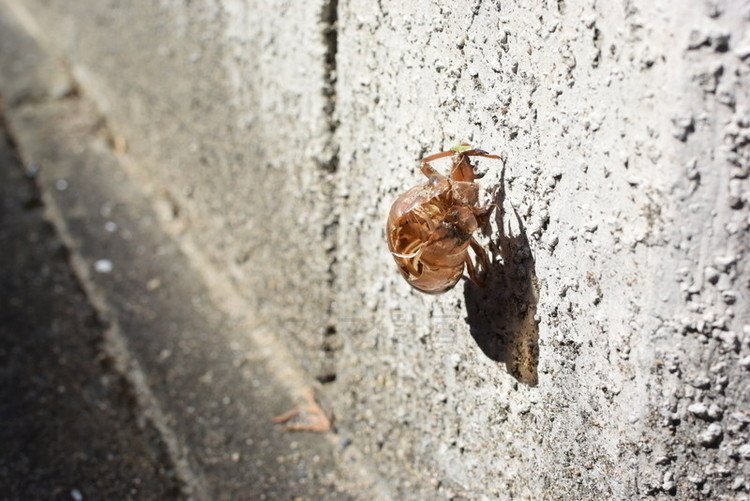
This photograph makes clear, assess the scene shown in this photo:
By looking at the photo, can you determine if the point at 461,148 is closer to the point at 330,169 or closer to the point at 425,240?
the point at 425,240

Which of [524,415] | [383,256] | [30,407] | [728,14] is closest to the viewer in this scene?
[728,14]

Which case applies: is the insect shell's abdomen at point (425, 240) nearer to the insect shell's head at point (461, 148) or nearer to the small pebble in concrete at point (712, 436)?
the insect shell's head at point (461, 148)

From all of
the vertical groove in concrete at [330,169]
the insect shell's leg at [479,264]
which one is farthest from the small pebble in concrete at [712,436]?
A: the vertical groove in concrete at [330,169]

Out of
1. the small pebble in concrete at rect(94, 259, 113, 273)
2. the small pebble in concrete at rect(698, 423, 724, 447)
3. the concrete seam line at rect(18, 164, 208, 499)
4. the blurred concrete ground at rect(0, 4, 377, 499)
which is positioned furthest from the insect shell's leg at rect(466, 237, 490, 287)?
the small pebble in concrete at rect(94, 259, 113, 273)

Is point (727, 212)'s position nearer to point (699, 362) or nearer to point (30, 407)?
point (699, 362)

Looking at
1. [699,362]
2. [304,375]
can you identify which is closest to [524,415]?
[699,362]

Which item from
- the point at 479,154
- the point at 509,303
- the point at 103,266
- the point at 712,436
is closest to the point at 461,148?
the point at 479,154
